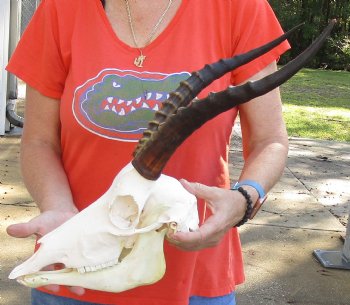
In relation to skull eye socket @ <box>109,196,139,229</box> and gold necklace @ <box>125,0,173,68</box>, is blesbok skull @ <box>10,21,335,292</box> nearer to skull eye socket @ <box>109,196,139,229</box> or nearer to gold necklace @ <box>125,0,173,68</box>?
skull eye socket @ <box>109,196,139,229</box>

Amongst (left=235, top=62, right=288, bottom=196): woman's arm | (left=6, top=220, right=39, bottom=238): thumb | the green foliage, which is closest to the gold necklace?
(left=235, top=62, right=288, bottom=196): woman's arm

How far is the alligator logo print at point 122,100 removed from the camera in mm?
1961

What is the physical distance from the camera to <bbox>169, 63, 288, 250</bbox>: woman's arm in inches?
67.7

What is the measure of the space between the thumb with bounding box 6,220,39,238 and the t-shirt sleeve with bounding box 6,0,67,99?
0.49m

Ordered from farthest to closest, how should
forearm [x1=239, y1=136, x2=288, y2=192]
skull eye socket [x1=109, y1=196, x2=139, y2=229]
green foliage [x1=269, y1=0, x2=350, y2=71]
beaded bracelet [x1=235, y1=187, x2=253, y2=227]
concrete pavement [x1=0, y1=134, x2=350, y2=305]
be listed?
green foliage [x1=269, y1=0, x2=350, y2=71]
concrete pavement [x1=0, y1=134, x2=350, y2=305]
forearm [x1=239, y1=136, x2=288, y2=192]
beaded bracelet [x1=235, y1=187, x2=253, y2=227]
skull eye socket [x1=109, y1=196, x2=139, y2=229]

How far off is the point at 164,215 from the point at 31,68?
759 mm

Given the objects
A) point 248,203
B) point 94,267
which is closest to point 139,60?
point 248,203

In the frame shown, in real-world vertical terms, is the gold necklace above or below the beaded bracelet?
above

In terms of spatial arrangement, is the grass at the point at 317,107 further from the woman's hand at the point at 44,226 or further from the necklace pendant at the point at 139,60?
the woman's hand at the point at 44,226

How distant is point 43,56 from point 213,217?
2.62 feet

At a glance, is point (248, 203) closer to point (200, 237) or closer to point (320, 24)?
point (200, 237)

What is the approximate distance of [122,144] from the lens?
1.97 metres

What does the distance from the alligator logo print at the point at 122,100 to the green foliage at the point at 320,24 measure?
25682 mm

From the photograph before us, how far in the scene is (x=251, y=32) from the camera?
1976mm
